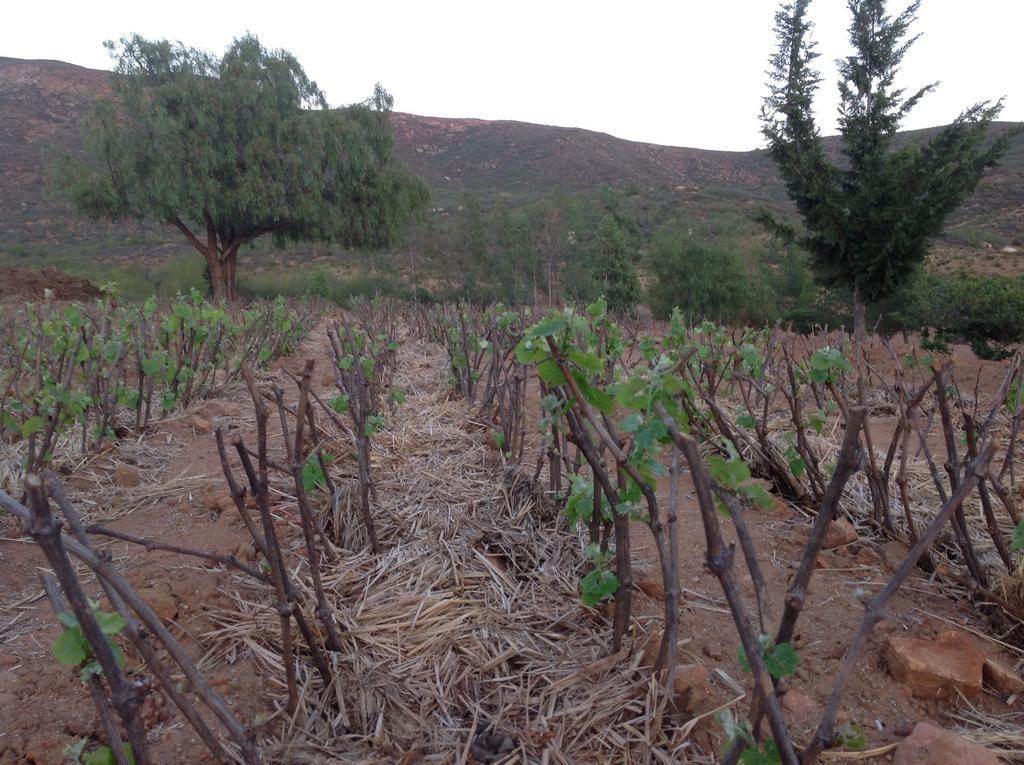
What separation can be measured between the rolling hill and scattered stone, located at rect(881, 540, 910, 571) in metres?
25.4

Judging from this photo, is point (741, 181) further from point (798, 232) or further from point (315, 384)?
point (315, 384)

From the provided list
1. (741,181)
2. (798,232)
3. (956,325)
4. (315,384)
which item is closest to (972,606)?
(315,384)

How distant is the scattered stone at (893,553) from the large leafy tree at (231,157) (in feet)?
55.0

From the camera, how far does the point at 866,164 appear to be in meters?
13.5

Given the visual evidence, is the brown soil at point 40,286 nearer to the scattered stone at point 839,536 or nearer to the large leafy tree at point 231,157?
the large leafy tree at point 231,157

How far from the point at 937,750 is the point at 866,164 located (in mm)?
14593

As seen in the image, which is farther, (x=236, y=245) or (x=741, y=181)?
(x=741, y=181)

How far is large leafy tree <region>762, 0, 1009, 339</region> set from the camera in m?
12.6

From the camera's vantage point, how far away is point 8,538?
2.42 metres

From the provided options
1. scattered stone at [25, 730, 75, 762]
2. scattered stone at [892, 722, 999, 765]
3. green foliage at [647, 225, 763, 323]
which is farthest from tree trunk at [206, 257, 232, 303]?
scattered stone at [892, 722, 999, 765]

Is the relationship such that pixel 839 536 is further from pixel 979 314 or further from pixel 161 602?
pixel 979 314

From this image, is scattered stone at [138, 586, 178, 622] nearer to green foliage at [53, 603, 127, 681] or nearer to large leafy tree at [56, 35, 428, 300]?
green foliage at [53, 603, 127, 681]

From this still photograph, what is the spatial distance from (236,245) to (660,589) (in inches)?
723

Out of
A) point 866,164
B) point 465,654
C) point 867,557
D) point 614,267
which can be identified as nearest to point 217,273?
point 614,267
